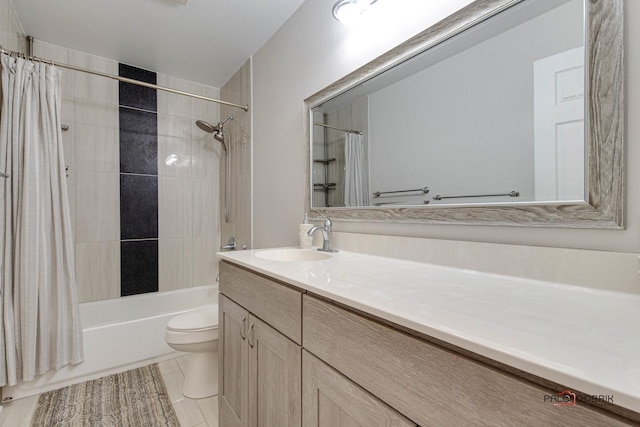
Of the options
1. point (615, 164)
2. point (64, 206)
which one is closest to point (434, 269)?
point (615, 164)

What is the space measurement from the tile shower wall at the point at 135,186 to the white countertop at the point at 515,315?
2183mm

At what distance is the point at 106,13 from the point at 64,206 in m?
1.29

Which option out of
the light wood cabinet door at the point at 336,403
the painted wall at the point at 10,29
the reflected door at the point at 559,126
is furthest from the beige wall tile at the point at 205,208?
the reflected door at the point at 559,126

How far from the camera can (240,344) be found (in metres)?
1.18

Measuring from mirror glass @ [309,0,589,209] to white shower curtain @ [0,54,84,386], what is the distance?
73.5 inches

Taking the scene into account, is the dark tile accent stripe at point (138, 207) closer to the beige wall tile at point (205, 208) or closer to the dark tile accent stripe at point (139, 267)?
the dark tile accent stripe at point (139, 267)

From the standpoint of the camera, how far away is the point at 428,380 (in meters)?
0.50

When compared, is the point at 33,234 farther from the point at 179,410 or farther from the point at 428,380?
the point at 428,380

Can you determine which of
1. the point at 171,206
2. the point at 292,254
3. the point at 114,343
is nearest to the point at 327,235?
Result: the point at 292,254

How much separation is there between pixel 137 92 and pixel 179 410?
2.55 m

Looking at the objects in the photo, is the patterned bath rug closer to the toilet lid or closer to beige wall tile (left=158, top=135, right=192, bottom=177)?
the toilet lid

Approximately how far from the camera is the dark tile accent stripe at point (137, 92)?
8.22 feet

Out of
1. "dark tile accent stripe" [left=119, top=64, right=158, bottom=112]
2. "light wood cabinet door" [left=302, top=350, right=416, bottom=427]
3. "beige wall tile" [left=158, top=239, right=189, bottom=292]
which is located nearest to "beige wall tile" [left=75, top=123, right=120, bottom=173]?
"dark tile accent stripe" [left=119, top=64, right=158, bottom=112]

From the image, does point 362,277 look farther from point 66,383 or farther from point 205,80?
point 205,80
